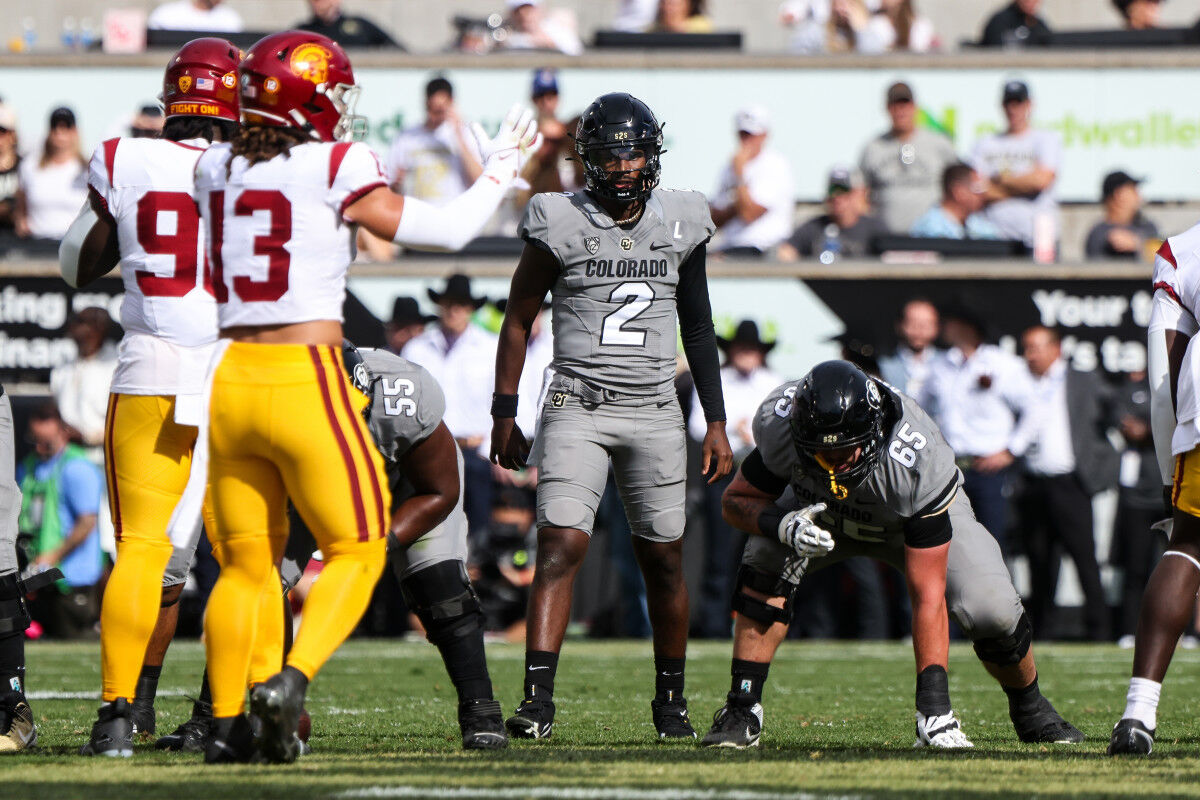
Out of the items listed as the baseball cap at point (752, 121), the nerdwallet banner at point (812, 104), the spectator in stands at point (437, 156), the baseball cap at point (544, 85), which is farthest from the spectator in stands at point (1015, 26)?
the spectator in stands at point (437, 156)

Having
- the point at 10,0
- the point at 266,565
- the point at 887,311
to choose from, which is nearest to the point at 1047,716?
the point at 266,565

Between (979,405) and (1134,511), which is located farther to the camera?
(1134,511)

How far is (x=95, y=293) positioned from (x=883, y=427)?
803 centimetres

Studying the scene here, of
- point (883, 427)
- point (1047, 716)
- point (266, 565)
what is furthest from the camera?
point (1047, 716)

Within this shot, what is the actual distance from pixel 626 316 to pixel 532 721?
4.47ft

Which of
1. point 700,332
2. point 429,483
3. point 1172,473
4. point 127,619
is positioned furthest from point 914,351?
point 127,619

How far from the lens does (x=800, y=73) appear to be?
14.7 m

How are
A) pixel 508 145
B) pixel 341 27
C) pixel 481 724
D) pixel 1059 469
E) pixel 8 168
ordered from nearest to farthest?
pixel 508 145, pixel 481 724, pixel 1059 469, pixel 8 168, pixel 341 27

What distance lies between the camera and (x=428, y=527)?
5844 mm

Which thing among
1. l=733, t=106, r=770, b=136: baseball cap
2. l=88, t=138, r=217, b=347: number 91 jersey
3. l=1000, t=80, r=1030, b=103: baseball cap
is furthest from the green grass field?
l=1000, t=80, r=1030, b=103: baseball cap

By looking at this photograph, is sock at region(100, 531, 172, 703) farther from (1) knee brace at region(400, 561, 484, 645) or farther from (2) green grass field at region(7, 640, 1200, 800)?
(1) knee brace at region(400, 561, 484, 645)

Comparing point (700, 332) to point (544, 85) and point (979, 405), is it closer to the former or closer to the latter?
point (979, 405)

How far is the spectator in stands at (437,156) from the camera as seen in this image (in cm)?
1364

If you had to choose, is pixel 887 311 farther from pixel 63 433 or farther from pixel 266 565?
pixel 266 565
